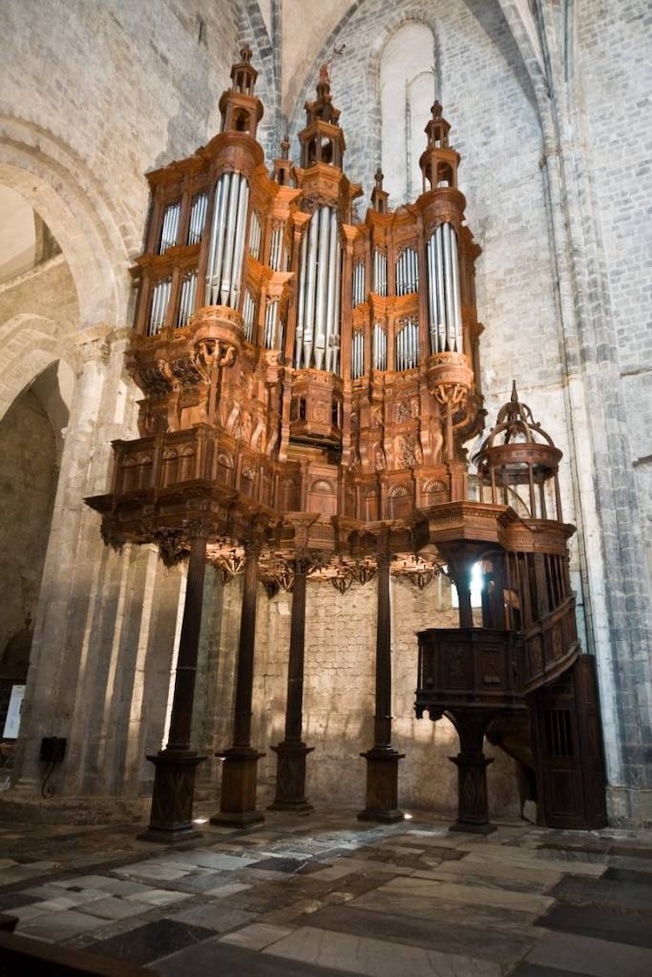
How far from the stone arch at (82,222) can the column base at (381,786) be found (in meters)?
7.53

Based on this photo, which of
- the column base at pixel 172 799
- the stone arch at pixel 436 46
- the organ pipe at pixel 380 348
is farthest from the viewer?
the stone arch at pixel 436 46

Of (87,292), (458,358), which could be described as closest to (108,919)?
(458,358)

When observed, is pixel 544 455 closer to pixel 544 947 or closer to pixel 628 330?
pixel 628 330

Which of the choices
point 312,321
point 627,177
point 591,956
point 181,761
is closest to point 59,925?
point 591,956

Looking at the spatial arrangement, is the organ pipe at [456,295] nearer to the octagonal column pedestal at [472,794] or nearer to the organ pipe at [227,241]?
the organ pipe at [227,241]

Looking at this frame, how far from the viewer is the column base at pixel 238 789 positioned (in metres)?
8.52

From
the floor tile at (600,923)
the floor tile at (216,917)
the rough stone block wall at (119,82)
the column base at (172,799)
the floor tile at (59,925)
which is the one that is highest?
the rough stone block wall at (119,82)

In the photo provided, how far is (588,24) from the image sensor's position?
13797mm

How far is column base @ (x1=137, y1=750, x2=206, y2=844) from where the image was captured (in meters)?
7.39

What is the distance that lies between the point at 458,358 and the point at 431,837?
655 cm

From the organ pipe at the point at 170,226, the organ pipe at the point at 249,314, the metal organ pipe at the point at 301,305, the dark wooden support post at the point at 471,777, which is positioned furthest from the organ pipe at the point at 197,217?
the dark wooden support post at the point at 471,777

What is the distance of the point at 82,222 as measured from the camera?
10.8m

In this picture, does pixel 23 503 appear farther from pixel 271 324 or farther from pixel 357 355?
pixel 357 355

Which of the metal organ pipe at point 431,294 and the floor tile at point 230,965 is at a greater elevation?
the metal organ pipe at point 431,294
